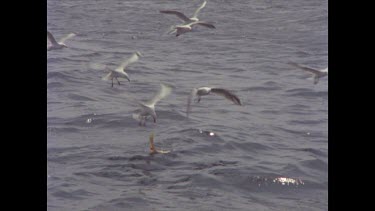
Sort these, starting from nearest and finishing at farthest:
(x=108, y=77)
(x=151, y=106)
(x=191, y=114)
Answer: (x=151, y=106)
(x=191, y=114)
(x=108, y=77)

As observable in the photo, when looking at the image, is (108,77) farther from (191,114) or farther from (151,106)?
(151,106)

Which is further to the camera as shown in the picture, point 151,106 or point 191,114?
point 191,114

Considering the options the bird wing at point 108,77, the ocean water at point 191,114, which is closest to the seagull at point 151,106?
the ocean water at point 191,114

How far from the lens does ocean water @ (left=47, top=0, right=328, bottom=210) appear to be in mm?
6855

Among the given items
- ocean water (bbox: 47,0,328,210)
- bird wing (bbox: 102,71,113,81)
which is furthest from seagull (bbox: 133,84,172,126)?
bird wing (bbox: 102,71,113,81)

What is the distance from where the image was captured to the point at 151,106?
7.74 m

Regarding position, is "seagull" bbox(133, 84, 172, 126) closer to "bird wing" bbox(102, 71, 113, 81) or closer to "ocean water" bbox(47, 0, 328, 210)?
"ocean water" bbox(47, 0, 328, 210)

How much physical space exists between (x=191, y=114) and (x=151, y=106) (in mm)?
1196

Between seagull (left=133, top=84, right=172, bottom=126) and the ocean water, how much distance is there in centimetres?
12

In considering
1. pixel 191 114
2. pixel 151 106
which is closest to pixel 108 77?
pixel 191 114

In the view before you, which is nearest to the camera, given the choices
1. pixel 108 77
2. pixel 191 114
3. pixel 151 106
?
pixel 151 106
